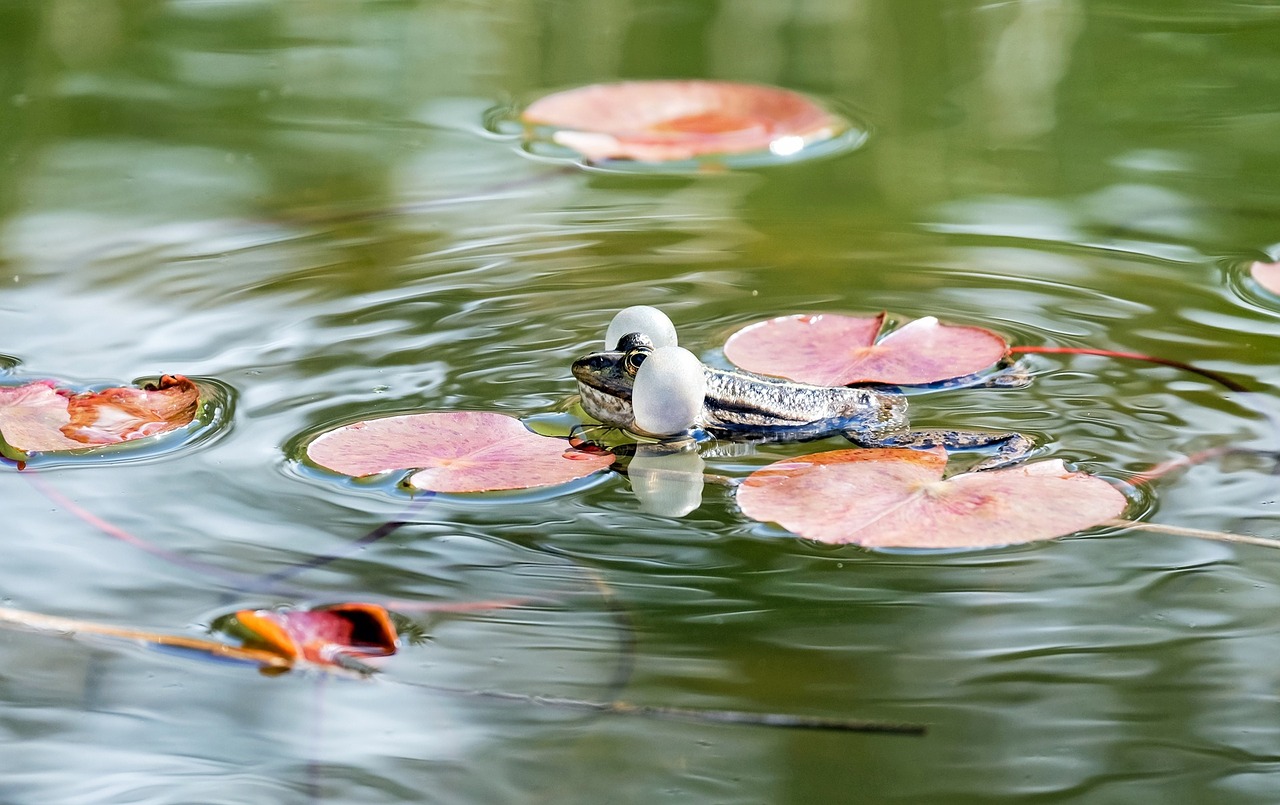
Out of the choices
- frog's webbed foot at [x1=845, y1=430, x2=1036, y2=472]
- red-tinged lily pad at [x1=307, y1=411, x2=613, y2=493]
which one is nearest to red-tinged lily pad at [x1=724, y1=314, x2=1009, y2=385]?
frog's webbed foot at [x1=845, y1=430, x2=1036, y2=472]

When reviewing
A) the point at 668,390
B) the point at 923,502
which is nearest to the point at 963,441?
the point at 923,502

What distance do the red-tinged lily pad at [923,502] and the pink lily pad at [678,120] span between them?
1694 mm

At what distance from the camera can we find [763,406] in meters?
2.13

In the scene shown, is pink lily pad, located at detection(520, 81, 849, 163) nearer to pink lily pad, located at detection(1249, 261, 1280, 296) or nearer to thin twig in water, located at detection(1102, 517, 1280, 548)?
pink lily pad, located at detection(1249, 261, 1280, 296)

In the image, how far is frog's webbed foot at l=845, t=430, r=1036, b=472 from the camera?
6.38 feet

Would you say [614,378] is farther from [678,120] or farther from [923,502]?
[678,120]

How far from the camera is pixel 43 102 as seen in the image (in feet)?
12.5

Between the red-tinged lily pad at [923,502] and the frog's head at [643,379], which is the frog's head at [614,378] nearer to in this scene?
the frog's head at [643,379]

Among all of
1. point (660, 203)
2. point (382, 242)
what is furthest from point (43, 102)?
point (660, 203)

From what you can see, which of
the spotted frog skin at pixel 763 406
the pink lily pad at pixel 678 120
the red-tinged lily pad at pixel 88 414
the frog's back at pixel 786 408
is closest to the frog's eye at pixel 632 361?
the spotted frog skin at pixel 763 406

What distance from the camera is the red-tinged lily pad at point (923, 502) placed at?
1.66 meters

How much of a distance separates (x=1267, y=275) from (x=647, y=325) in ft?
4.09

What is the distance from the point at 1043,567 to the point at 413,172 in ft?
6.94

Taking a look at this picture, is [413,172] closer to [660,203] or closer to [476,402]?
[660,203]
